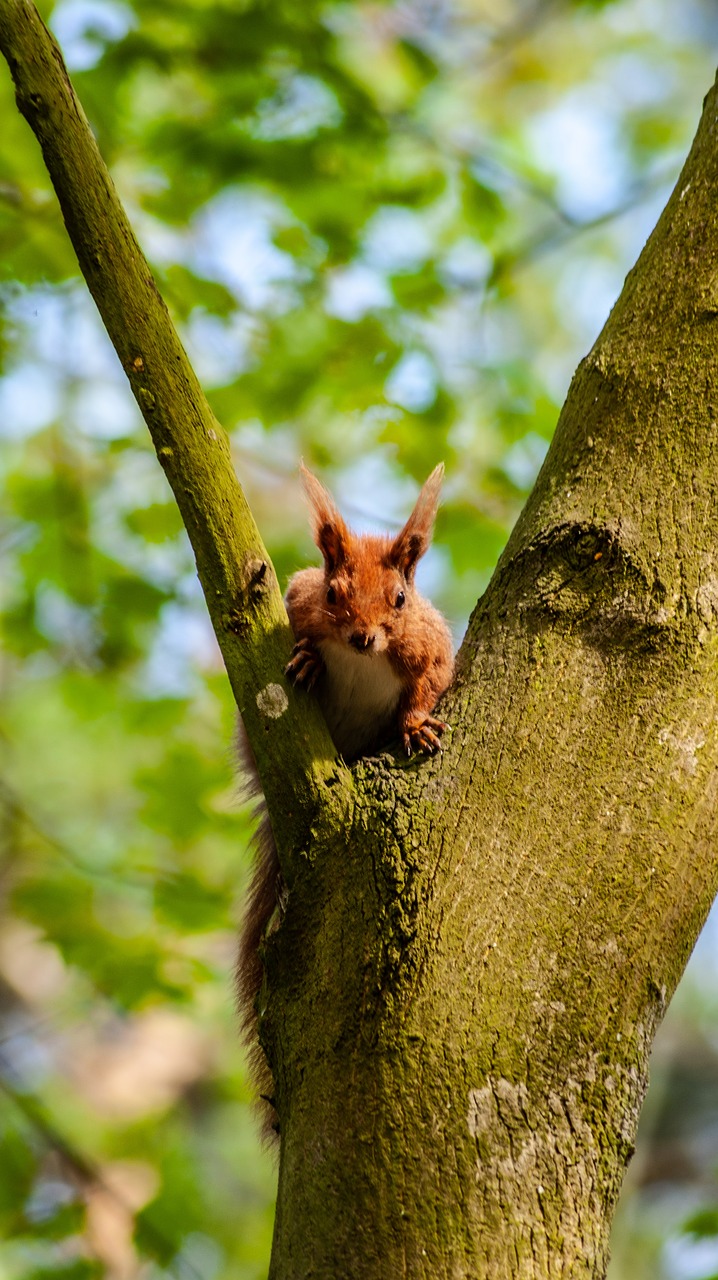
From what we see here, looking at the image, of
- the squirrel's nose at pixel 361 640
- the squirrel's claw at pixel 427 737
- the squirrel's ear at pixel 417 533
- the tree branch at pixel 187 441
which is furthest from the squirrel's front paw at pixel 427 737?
the squirrel's ear at pixel 417 533

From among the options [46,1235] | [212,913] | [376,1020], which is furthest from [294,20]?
[46,1235]

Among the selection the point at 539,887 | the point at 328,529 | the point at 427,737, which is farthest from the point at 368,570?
the point at 539,887

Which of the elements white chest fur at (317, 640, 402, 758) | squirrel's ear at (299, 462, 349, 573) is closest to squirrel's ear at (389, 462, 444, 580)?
squirrel's ear at (299, 462, 349, 573)

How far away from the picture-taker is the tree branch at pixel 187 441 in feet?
6.18

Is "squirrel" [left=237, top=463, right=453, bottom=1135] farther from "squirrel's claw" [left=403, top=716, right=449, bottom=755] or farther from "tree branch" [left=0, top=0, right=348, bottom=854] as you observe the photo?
"tree branch" [left=0, top=0, right=348, bottom=854]

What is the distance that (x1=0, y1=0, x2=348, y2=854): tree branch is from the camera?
1883mm

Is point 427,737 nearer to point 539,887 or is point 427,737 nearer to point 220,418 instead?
point 539,887

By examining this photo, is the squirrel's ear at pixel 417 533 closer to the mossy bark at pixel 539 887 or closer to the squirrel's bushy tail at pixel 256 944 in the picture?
the squirrel's bushy tail at pixel 256 944

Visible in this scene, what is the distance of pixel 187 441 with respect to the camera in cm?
191

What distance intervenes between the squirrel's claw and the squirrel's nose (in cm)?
83

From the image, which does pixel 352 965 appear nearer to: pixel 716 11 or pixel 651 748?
pixel 651 748

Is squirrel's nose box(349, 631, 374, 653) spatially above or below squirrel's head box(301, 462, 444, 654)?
below

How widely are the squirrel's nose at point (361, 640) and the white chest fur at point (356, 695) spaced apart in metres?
0.05

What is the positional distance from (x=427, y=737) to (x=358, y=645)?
100 cm
